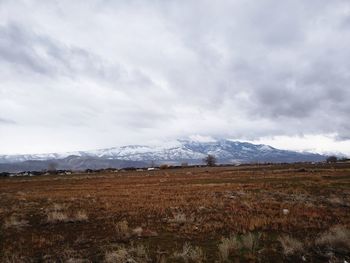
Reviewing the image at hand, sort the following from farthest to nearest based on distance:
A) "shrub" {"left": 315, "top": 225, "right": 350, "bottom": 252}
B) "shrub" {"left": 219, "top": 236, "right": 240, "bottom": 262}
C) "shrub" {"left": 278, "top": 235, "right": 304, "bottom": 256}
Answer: "shrub" {"left": 315, "top": 225, "right": 350, "bottom": 252} → "shrub" {"left": 278, "top": 235, "right": 304, "bottom": 256} → "shrub" {"left": 219, "top": 236, "right": 240, "bottom": 262}

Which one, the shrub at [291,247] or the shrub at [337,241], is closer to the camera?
the shrub at [291,247]

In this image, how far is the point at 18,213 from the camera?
22.9 meters

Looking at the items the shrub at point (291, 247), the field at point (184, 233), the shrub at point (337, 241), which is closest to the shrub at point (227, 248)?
the field at point (184, 233)

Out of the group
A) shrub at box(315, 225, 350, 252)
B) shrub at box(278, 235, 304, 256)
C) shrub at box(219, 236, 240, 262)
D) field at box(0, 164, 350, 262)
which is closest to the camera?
shrub at box(219, 236, 240, 262)

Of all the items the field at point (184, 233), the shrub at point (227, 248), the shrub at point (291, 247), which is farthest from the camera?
the field at point (184, 233)

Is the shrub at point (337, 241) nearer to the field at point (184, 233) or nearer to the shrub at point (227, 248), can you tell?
the field at point (184, 233)

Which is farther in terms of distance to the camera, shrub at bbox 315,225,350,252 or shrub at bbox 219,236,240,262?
shrub at bbox 315,225,350,252

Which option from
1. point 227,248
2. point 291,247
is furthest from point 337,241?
point 227,248

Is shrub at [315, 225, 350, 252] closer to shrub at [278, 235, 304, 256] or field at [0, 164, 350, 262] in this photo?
field at [0, 164, 350, 262]

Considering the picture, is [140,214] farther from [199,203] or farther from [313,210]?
[313,210]

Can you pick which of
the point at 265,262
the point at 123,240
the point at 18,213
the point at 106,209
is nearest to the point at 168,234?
the point at 123,240

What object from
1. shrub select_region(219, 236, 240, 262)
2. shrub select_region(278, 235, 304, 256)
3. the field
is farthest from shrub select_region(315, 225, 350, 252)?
shrub select_region(219, 236, 240, 262)

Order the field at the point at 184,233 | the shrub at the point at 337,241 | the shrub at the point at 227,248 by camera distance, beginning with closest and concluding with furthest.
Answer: the shrub at the point at 227,248, the field at the point at 184,233, the shrub at the point at 337,241

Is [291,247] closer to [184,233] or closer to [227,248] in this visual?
[227,248]
